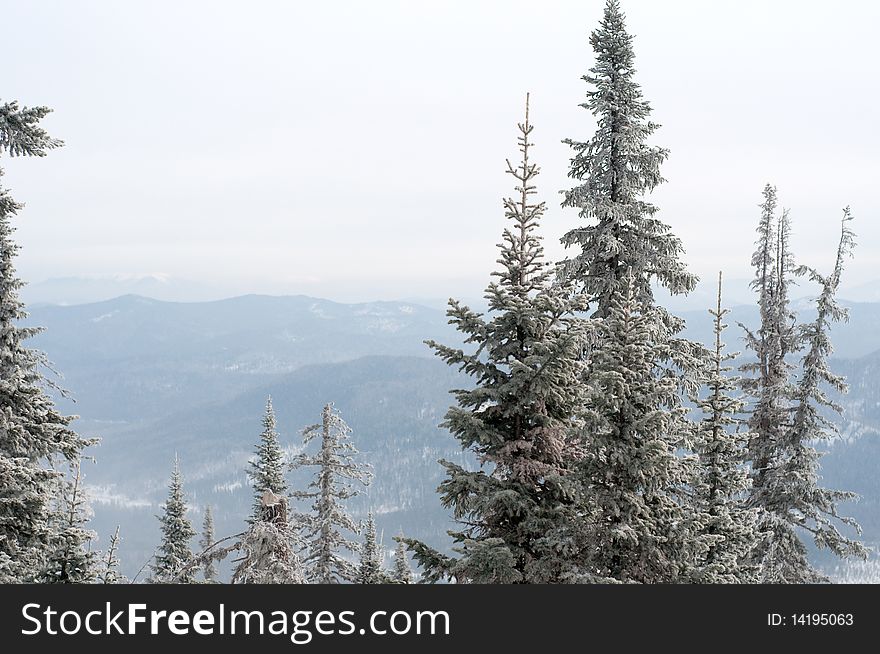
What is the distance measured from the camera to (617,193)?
1478 centimetres

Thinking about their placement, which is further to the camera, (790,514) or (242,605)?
(790,514)

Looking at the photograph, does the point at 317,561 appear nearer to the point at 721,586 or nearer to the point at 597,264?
the point at 597,264

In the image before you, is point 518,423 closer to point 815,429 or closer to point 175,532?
point 815,429

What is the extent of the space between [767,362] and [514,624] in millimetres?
20815

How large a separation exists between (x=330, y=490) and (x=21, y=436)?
11.1 m

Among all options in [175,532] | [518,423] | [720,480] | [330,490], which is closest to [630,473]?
[518,423]

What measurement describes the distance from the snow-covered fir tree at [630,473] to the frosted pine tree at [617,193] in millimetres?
5016

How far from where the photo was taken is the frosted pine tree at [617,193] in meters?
14.3

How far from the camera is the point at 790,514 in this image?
22.2 metres

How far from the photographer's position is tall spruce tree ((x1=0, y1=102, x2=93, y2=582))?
1055 cm

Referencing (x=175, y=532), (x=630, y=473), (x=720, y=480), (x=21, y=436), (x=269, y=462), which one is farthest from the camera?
(x=175, y=532)

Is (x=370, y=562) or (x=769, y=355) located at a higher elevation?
(x=769, y=355)

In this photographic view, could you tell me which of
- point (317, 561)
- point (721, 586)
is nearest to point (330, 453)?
point (317, 561)

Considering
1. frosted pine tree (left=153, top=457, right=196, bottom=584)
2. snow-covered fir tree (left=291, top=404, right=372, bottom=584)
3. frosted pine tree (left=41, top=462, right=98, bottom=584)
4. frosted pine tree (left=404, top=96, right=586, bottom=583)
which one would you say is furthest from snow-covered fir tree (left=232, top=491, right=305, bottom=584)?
frosted pine tree (left=153, top=457, right=196, bottom=584)
